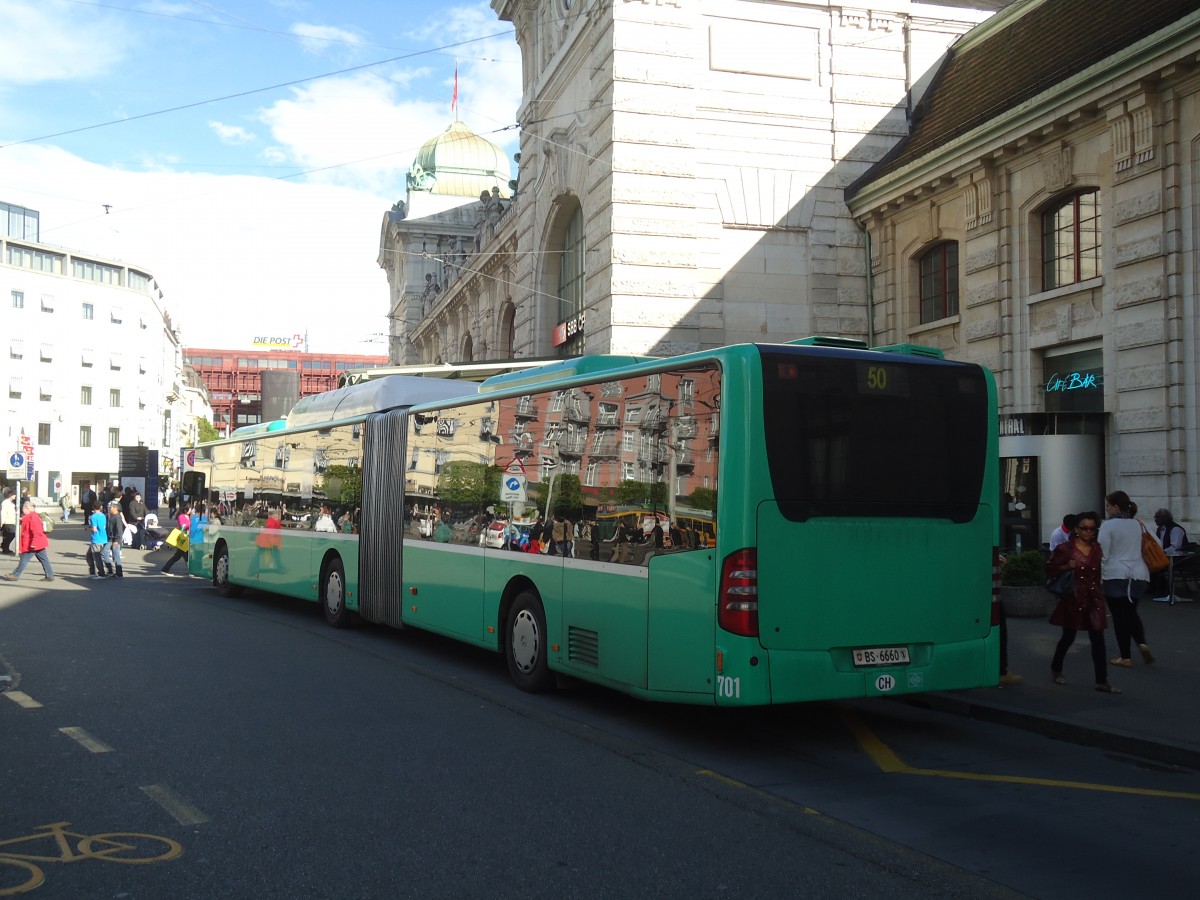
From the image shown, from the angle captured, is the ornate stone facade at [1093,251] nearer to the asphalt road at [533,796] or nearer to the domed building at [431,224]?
the asphalt road at [533,796]

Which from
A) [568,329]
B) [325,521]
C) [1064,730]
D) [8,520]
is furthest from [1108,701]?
[8,520]

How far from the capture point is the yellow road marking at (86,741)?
25.3 ft

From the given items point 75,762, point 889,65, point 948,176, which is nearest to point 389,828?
point 75,762

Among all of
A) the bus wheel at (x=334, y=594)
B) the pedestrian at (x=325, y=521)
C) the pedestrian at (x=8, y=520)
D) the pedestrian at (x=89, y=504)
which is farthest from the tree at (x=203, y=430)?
the bus wheel at (x=334, y=594)

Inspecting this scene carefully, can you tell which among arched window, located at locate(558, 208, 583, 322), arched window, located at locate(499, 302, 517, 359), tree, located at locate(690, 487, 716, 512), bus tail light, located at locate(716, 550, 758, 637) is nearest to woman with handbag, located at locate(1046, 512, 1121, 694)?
bus tail light, located at locate(716, 550, 758, 637)

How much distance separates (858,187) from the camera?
26766 mm

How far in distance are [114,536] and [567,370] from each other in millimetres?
17491

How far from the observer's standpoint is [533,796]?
6656mm

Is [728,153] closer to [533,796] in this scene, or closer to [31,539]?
[31,539]

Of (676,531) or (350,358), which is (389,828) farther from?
(350,358)

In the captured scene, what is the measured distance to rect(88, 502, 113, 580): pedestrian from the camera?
23.7 m

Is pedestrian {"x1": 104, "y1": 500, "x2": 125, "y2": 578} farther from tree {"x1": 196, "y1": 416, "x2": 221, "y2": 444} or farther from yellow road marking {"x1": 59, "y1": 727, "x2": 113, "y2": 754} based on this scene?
tree {"x1": 196, "y1": 416, "x2": 221, "y2": 444}

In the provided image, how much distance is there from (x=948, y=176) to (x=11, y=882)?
2084 cm

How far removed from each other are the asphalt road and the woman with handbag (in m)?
1.51
